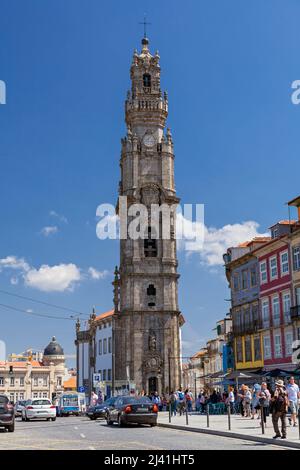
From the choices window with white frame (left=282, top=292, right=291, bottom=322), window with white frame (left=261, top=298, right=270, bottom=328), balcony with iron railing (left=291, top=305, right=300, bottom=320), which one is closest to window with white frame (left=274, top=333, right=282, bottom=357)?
window with white frame (left=261, top=298, right=270, bottom=328)

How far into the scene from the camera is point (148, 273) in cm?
6750

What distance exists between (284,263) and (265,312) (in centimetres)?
463

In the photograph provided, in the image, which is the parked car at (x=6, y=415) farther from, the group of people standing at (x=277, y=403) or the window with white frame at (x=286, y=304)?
the window with white frame at (x=286, y=304)

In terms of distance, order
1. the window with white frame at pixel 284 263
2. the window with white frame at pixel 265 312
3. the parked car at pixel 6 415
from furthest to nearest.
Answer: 1. the window with white frame at pixel 265 312
2. the window with white frame at pixel 284 263
3. the parked car at pixel 6 415

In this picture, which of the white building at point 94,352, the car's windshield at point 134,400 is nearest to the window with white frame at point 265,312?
the car's windshield at point 134,400

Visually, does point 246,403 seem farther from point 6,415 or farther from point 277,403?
point 277,403

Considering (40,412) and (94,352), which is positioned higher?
(94,352)

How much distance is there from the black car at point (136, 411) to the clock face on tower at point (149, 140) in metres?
47.6

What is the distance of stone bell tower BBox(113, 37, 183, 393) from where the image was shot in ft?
217

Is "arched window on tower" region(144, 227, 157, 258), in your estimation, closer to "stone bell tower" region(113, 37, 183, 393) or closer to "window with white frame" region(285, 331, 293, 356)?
"stone bell tower" region(113, 37, 183, 393)

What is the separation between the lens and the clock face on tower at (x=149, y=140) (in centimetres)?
7181

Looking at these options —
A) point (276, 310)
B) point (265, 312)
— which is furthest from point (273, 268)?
point (265, 312)
